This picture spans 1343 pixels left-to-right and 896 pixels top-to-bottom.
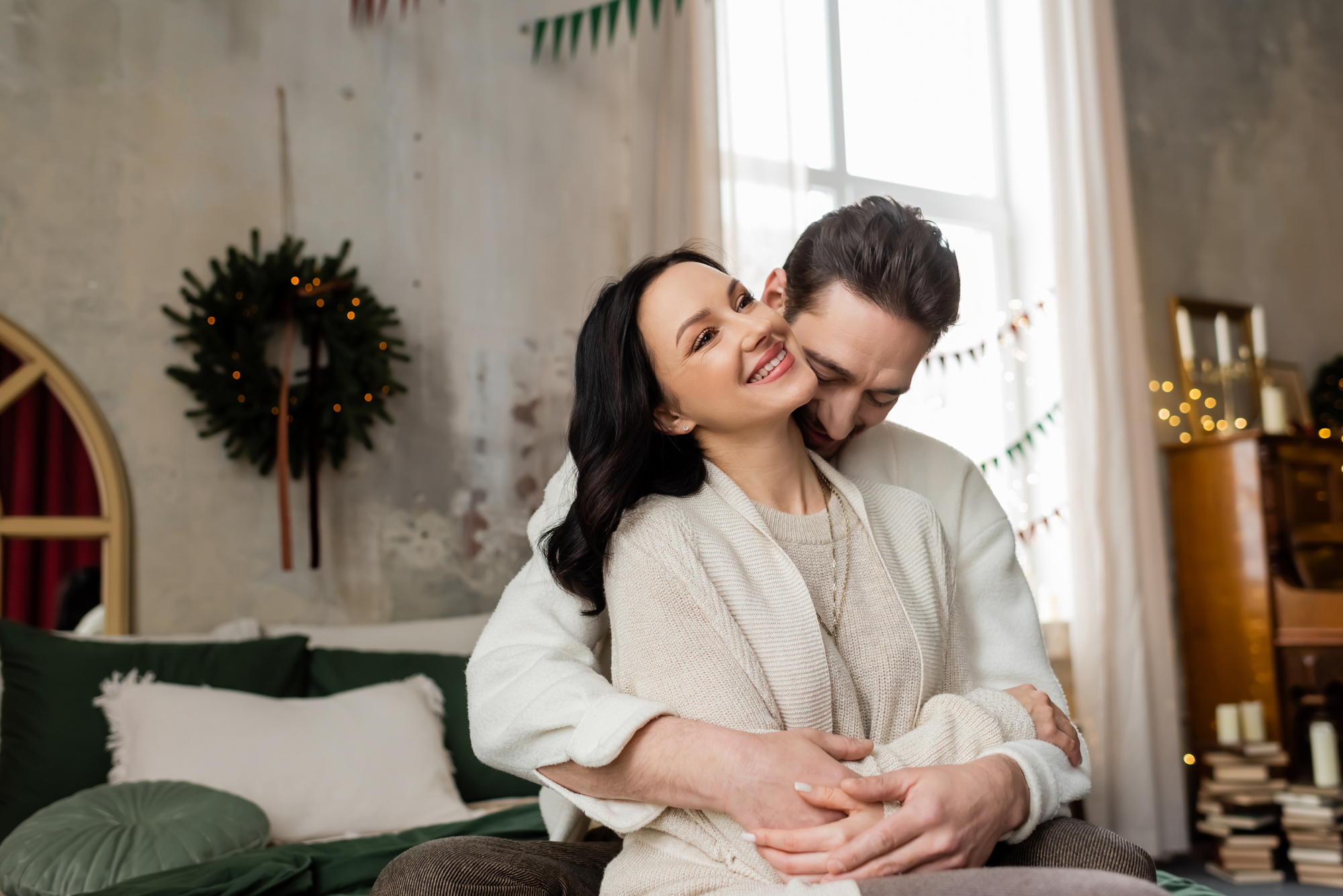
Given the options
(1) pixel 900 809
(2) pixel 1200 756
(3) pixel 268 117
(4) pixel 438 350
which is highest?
(3) pixel 268 117

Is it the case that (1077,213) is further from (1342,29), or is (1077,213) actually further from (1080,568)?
(1342,29)

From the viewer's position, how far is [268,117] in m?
3.25

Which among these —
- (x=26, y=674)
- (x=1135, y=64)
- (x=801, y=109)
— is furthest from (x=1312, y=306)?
(x=26, y=674)

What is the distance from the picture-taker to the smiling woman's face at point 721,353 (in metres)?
1.32

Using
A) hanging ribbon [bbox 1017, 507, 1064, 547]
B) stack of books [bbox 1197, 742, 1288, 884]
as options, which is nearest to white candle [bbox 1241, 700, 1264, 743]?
stack of books [bbox 1197, 742, 1288, 884]

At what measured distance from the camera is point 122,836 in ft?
6.15


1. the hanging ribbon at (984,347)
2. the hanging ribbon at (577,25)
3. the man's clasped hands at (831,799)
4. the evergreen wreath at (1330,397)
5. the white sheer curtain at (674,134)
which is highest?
the hanging ribbon at (577,25)

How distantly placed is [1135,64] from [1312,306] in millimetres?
1452

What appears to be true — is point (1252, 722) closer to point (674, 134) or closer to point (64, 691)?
point (674, 134)

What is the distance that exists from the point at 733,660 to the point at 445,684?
5.41 ft

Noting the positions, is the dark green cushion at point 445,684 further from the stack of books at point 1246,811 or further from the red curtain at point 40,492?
the stack of books at point 1246,811

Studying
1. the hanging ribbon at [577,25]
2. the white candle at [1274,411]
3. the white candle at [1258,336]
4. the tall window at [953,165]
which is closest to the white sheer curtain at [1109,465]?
the tall window at [953,165]

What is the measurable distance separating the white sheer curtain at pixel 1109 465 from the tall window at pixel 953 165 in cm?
16

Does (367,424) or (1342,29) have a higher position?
(1342,29)
